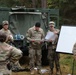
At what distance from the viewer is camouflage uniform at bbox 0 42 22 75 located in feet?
19.0

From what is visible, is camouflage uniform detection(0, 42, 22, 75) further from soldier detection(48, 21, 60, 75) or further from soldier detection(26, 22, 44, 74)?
soldier detection(26, 22, 44, 74)

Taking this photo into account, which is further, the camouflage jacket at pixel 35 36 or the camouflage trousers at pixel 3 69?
the camouflage jacket at pixel 35 36

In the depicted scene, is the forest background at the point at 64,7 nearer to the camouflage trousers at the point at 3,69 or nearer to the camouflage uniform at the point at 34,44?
the camouflage uniform at the point at 34,44

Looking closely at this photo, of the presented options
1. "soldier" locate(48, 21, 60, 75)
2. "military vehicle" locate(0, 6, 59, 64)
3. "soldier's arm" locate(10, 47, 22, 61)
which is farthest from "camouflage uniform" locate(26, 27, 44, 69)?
"soldier's arm" locate(10, 47, 22, 61)

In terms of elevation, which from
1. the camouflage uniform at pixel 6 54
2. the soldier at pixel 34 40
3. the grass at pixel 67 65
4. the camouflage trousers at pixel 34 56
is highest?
the camouflage uniform at pixel 6 54

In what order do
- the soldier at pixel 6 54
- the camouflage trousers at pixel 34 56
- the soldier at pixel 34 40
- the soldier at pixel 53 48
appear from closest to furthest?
the soldier at pixel 6 54 < the soldier at pixel 53 48 < the soldier at pixel 34 40 < the camouflage trousers at pixel 34 56

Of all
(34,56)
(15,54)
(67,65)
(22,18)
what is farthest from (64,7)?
(15,54)

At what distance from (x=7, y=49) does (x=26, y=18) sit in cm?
747

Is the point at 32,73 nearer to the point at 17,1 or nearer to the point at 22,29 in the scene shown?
the point at 22,29

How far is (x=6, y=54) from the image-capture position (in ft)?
19.1

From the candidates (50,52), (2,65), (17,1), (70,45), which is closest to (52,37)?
(50,52)

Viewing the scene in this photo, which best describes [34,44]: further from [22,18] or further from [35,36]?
[22,18]

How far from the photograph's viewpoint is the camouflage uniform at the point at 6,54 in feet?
19.0

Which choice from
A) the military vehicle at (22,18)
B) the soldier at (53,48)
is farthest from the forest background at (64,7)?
the soldier at (53,48)
